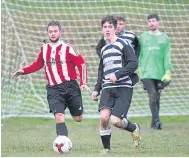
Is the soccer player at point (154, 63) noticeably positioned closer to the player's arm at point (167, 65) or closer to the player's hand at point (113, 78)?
the player's arm at point (167, 65)

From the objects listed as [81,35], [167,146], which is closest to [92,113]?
[81,35]

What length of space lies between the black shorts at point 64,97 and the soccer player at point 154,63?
314 cm

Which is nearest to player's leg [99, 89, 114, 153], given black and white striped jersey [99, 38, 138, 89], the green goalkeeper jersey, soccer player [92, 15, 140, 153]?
soccer player [92, 15, 140, 153]

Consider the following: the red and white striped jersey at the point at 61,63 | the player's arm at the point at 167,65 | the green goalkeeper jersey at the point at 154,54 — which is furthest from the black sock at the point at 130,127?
the green goalkeeper jersey at the point at 154,54

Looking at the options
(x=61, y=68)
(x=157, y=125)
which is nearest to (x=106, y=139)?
(x=61, y=68)

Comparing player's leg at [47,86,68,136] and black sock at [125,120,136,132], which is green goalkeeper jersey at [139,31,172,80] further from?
player's leg at [47,86,68,136]

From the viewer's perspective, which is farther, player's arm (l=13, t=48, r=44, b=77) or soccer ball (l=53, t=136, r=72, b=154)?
player's arm (l=13, t=48, r=44, b=77)

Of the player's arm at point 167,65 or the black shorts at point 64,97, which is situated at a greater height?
the player's arm at point 167,65

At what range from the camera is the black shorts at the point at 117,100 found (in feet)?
29.7

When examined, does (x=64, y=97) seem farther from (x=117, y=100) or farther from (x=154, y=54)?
(x=154, y=54)

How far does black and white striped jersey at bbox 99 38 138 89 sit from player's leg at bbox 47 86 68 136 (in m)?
0.59

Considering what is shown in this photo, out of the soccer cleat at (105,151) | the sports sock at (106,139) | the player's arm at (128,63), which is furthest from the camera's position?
the sports sock at (106,139)

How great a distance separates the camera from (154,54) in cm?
1284

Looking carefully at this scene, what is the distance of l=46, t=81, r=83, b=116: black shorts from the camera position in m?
9.24
